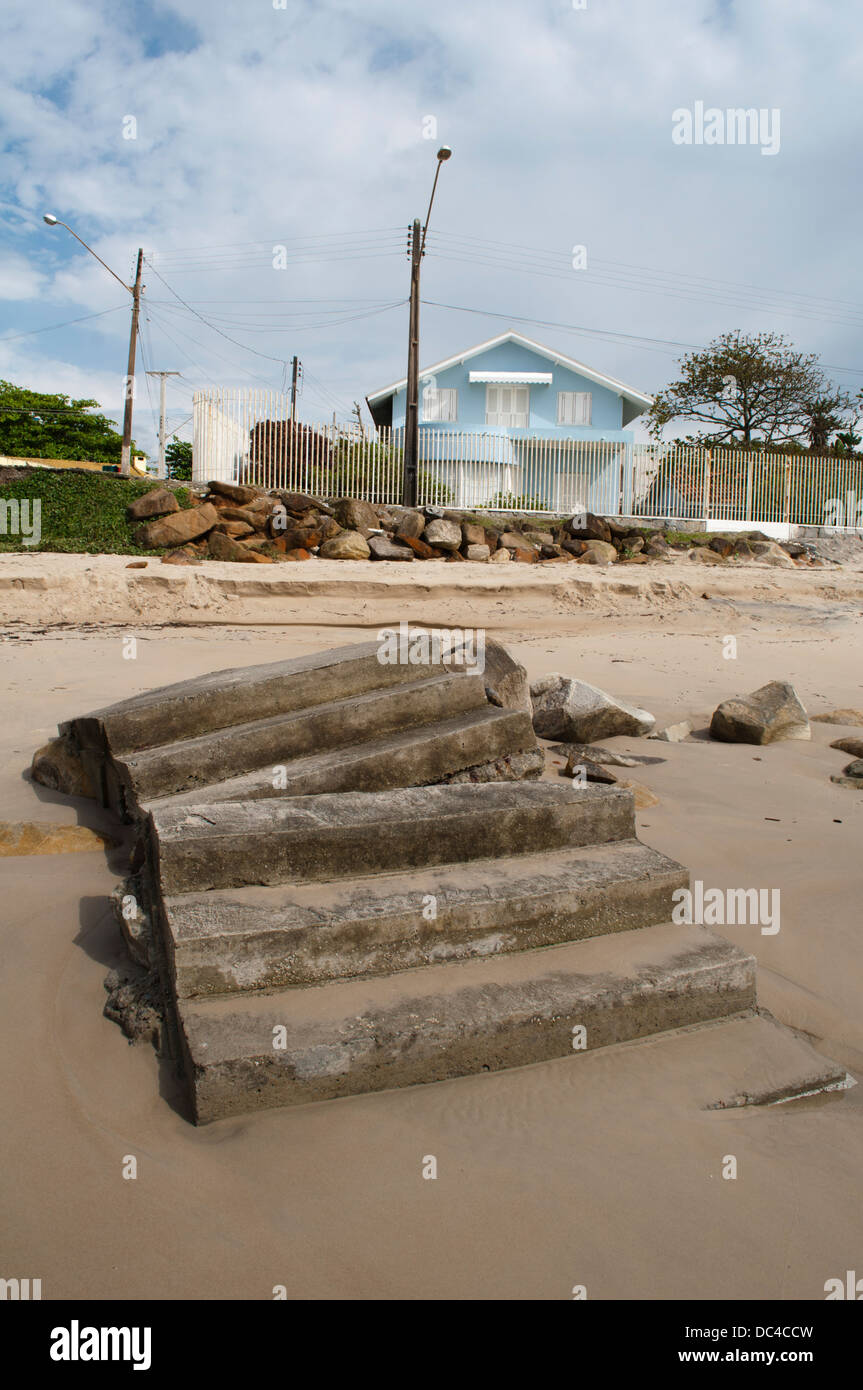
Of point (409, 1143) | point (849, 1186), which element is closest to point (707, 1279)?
point (849, 1186)

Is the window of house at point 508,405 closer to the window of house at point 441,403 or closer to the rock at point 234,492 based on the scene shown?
the window of house at point 441,403

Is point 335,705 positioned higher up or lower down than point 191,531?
lower down

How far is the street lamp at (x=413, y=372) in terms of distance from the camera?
16.4 meters

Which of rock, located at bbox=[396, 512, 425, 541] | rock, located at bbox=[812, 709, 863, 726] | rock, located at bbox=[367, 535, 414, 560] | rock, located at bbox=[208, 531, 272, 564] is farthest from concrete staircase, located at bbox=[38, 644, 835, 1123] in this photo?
rock, located at bbox=[396, 512, 425, 541]

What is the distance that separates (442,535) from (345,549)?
1572 millimetres

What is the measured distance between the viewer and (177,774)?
3.11 metres

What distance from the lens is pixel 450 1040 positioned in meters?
2.06

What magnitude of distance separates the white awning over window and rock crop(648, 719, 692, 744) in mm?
26017

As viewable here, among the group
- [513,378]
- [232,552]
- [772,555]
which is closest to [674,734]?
[232,552]

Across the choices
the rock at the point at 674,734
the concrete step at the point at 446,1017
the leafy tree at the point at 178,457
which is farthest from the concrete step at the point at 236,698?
the leafy tree at the point at 178,457

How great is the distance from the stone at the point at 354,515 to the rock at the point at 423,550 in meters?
0.88

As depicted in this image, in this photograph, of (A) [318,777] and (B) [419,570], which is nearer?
(A) [318,777]
